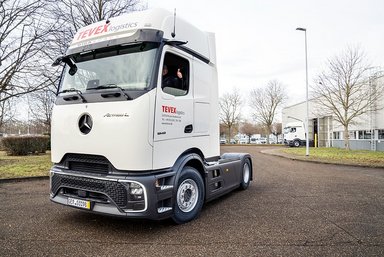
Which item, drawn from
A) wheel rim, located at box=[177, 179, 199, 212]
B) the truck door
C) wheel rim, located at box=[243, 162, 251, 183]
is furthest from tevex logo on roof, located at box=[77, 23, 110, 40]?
wheel rim, located at box=[243, 162, 251, 183]

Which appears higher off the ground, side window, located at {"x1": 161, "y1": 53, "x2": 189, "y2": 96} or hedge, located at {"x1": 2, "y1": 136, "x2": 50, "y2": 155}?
side window, located at {"x1": 161, "y1": 53, "x2": 189, "y2": 96}

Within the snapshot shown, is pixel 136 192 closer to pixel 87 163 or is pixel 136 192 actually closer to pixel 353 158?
pixel 87 163

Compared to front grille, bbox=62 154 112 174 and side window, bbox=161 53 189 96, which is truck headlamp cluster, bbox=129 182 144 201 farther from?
side window, bbox=161 53 189 96

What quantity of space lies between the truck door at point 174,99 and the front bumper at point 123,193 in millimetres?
656

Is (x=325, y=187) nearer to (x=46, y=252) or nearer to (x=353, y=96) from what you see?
(x=46, y=252)

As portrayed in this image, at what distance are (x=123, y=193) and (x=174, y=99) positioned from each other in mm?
1622

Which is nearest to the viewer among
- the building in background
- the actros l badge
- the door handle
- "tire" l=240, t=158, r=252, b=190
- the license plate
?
the license plate

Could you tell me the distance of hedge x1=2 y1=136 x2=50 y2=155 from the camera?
18.7m

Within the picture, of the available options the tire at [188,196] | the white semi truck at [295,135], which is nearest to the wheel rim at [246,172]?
the tire at [188,196]

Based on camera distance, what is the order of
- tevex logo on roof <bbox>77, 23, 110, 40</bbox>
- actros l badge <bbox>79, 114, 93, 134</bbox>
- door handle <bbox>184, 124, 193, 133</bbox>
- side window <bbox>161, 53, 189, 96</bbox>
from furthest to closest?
door handle <bbox>184, 124, 193, 133</bbox>, tevex logo on roof <bbox>77, 23, 110, 40</bbox>, side window <bbox>161, 53, 189, 96</bbox>, actros l badge <bbox>79, 114, 93, 134</bbox>

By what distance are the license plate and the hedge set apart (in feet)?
58.1

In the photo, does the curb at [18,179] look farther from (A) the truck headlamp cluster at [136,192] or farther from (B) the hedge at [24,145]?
(B) the hedge at [24,145]

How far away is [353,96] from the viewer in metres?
24.5

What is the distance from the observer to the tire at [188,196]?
4363mm
